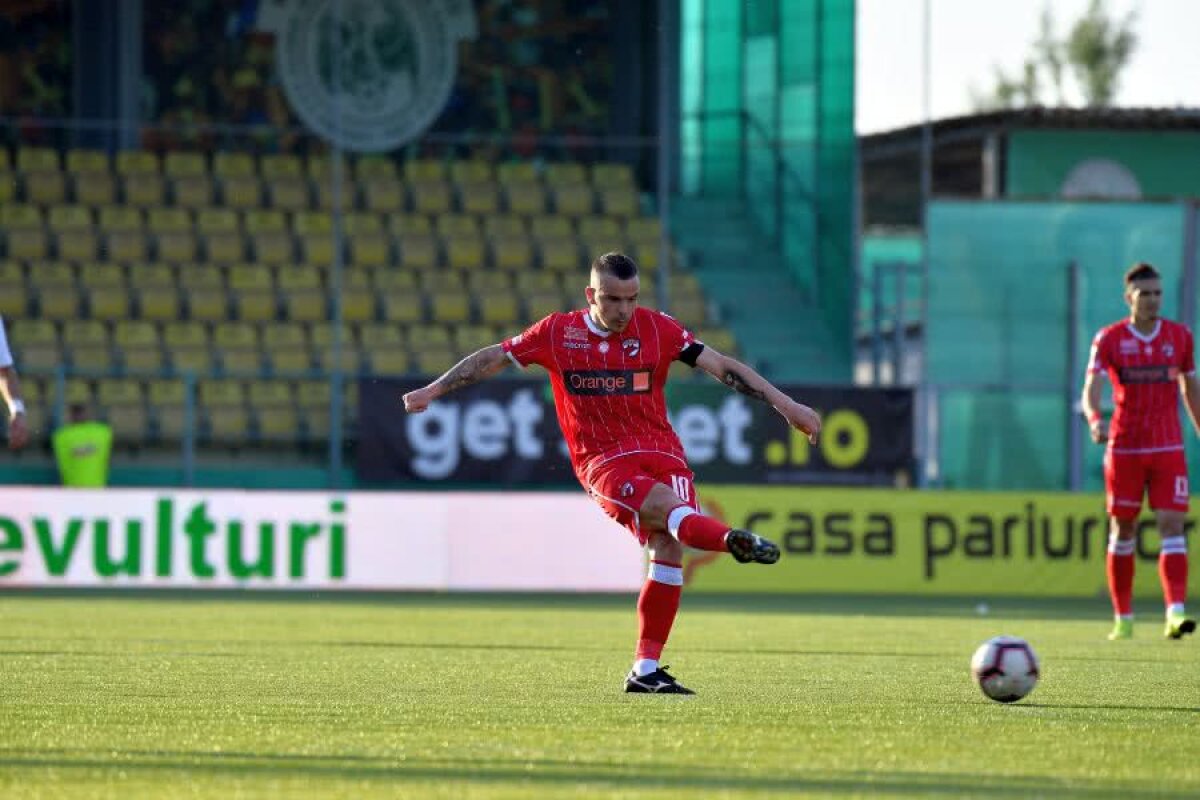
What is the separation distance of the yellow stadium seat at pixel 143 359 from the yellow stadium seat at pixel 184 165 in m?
3.23

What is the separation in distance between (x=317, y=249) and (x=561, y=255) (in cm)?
282

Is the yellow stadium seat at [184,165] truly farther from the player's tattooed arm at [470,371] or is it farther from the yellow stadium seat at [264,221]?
the player's tattooed arm at [470,371]

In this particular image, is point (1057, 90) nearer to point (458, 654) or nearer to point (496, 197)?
point (496, 197)

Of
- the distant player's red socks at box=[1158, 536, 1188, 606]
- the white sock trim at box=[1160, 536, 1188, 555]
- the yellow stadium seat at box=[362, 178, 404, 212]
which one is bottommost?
the distant player's red socks at box=[1158, 536, 1188, 606]

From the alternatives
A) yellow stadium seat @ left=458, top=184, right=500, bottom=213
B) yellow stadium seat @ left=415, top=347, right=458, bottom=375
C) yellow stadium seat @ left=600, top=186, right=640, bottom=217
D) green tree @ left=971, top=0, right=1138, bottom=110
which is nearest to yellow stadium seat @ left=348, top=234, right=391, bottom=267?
yellow stadium seat @ left=458, top=184, right=500, bottom=213

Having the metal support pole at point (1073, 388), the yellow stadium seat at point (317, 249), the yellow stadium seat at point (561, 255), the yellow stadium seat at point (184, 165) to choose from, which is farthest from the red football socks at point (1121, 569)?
the yellow stadium seat at point (184, 165)

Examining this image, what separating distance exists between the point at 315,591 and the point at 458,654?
8458 mm

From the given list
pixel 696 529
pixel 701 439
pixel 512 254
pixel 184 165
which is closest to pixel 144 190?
pixel 184 165

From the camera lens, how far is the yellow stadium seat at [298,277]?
2469 centimetres

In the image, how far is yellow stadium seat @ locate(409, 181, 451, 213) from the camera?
26.4 meters

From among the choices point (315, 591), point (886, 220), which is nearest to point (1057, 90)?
point (886, 220)

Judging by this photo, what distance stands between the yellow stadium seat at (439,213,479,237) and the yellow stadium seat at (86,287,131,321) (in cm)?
387

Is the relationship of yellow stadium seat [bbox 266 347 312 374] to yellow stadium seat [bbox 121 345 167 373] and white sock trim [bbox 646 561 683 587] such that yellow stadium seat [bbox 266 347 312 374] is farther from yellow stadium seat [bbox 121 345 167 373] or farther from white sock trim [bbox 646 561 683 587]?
white sock trim [bbox 646 561 683 587]

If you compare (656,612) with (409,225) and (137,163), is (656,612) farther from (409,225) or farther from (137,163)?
(137,163)
